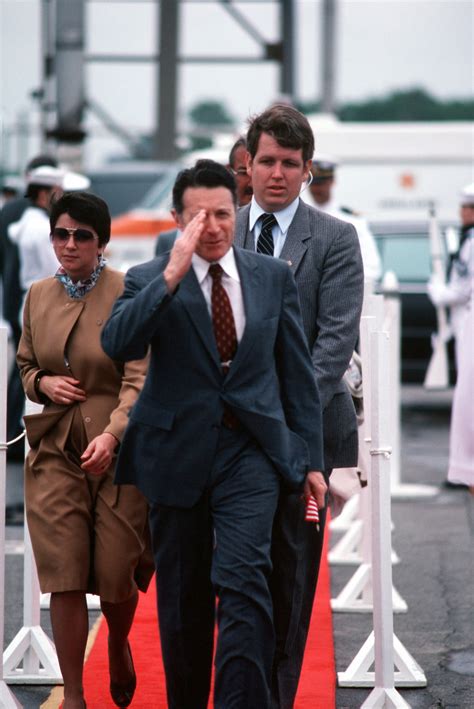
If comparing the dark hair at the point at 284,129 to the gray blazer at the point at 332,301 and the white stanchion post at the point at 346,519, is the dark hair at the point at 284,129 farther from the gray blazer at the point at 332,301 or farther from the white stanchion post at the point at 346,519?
the white stanchion post at the point at 346,519

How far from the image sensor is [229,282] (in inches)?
192

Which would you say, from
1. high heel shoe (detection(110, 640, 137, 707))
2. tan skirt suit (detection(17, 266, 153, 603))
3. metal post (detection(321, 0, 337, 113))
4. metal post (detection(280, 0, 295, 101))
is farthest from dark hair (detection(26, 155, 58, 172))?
metal post (detection(321, 0, 337, 113))

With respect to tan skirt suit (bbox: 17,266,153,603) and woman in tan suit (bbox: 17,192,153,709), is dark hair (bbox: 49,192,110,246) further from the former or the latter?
tan skirt suit (bbox: 17,266,153,603)

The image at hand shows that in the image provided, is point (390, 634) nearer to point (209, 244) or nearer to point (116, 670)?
point (116, 670)

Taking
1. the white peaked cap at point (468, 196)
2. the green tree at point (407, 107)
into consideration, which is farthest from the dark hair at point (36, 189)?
the green tree at point (407, 107)

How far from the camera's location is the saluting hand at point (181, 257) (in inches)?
179

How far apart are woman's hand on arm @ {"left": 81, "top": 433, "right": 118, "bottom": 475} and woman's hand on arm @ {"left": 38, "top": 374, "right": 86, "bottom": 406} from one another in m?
0.21

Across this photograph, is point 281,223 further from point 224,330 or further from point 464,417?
point 464,417

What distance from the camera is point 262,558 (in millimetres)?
4746

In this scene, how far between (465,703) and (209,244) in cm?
227

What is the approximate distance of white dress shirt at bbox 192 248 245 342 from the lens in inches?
190

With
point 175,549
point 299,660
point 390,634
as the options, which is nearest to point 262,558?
point 175,549

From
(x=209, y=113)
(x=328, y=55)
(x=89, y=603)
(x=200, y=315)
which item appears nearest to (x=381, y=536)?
(x=200, y=315)

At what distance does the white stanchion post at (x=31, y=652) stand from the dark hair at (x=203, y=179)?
204cm
